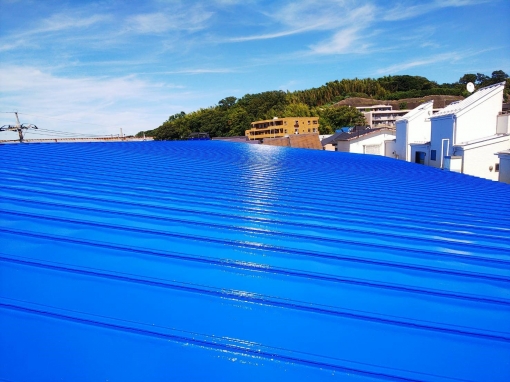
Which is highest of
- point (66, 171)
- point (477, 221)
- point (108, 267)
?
point (66, 171)

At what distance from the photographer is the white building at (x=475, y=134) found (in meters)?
18.2

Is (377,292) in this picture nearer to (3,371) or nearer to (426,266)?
(426,266)

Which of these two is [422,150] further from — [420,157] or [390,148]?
[390,148]

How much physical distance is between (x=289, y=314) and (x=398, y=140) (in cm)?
2937

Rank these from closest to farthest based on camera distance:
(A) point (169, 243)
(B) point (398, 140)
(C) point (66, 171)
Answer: (A) point (169, 243), (C) point (66, 171), (B) point (398, 140)

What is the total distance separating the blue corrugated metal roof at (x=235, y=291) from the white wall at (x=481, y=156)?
1592cm

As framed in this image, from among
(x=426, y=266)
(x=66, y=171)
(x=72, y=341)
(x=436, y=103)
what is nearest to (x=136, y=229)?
(x=72, y=341)

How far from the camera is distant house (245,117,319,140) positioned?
6356 centimetres

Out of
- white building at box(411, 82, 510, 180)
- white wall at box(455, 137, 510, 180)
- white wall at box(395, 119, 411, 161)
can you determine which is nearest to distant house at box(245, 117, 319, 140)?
white wall at box(395, 119, 411, 161)

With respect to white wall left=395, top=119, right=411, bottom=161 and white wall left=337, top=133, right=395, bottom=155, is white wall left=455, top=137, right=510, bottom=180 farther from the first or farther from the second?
white wall left=337, top=133, right=395, bottom=155

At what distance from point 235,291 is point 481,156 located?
2024 cm

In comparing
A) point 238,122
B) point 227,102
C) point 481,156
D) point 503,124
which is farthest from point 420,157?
point 227,102

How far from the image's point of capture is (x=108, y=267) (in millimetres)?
2443

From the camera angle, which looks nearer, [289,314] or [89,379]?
[89,379]
